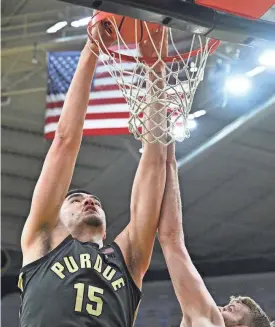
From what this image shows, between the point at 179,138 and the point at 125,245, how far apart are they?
0.51 meters

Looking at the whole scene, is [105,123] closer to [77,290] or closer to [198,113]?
[198,113]

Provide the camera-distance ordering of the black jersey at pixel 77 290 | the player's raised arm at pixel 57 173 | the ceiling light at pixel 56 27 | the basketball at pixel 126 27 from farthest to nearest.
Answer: the ceiling light at pixel 56 27 < the basketball at pixel 126 27 < the player's raised arm at pixel 57 173 < the black jersey at pixel 77 290

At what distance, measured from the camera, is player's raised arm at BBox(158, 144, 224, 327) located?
2.52 metres

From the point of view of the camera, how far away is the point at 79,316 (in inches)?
84.9

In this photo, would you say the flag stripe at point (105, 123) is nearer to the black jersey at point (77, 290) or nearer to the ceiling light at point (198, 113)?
the ceiling light at point (198, 113)

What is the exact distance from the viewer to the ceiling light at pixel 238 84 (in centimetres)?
738

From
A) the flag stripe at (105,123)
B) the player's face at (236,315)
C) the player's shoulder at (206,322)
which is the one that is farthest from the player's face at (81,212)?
the flag stripe at (105,123)

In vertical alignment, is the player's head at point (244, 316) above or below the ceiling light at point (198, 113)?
below

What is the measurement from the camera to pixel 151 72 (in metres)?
2.66

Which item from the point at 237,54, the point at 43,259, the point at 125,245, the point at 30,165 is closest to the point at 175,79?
the point at 125,245

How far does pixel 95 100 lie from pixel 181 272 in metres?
3.23

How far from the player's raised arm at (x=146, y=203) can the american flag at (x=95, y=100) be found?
7.58 ft

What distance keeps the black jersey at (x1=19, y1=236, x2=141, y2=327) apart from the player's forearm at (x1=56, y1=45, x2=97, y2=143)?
403 millimetres

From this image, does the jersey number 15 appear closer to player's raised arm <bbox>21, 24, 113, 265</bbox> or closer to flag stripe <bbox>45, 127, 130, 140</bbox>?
player's raised arm <bbox>21, 24, 113, 265</bbox>
